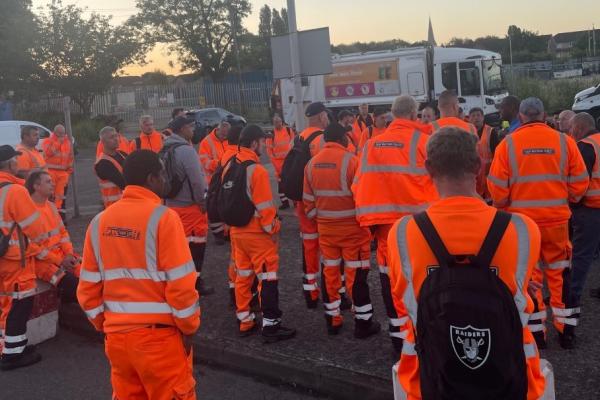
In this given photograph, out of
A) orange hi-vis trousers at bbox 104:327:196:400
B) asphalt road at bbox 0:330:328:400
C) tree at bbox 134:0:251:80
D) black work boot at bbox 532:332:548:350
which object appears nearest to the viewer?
orange hi-vis trousers at bbox 104:327:196:400

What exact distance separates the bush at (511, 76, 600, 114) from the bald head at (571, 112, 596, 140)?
77.7 ft

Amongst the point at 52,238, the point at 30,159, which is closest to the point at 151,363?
the point at 52,238

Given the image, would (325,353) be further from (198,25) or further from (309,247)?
(198,25)

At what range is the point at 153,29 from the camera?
58281 mm

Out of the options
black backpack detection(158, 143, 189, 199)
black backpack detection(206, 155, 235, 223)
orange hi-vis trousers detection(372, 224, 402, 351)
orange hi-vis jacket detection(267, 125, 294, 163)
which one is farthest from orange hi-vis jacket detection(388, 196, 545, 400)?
orange hi-vis jacket detection(267, 125, 294, 163)

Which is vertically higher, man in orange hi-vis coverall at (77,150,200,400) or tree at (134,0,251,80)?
tree at (134,0,251,80)

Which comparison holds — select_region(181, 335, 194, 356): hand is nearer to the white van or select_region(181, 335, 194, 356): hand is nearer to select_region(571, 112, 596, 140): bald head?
select_region(571, 112, 596, 140): bald head

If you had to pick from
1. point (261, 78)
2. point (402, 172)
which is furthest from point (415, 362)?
point (261, 78)

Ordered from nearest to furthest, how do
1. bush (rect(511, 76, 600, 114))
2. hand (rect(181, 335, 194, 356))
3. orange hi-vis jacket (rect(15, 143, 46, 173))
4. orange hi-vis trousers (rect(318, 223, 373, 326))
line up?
1. hand (rect(181, 335, 194, 356))
2. orange hi-vis trousers (rect(318, 223, 373, 326))
3. orange hi-vis jacket (rect(15, 143, 46, 173))
4. bush (rect(511, 76, 600, 114))

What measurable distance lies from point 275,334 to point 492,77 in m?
21.6

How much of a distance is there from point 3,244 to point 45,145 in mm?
7335

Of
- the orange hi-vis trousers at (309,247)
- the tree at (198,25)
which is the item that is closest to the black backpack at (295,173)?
the orange hi-vis trousers at (309,247)

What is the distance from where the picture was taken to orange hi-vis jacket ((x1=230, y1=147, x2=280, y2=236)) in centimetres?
566

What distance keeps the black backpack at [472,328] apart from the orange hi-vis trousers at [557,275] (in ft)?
9.22
